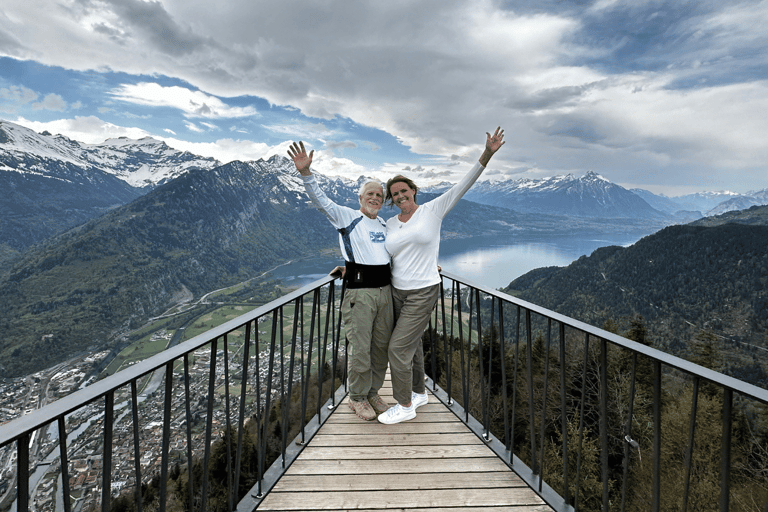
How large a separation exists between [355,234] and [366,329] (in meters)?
0.75

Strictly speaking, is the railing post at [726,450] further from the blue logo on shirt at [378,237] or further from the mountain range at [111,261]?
the mountain range at [111,261]

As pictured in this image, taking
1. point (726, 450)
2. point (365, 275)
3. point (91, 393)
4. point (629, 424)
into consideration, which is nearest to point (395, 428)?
point (365, 275)

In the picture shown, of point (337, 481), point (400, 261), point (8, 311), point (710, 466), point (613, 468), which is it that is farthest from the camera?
point (8, 311)

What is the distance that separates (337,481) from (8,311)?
120 metres

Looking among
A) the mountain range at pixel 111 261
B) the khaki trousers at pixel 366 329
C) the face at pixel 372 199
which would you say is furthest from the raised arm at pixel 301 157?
the mountain range at pixel 111 261

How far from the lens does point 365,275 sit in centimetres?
285

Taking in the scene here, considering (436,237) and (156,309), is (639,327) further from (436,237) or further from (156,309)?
(156,309)

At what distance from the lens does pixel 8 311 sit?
282 feet

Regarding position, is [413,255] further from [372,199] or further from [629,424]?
[629,424]

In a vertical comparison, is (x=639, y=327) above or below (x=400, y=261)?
below

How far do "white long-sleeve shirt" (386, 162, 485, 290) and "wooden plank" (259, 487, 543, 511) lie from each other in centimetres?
137

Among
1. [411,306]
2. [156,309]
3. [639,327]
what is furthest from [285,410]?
[156,309]

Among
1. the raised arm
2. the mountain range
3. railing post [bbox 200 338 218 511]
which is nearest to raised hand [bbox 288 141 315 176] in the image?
the raised arm

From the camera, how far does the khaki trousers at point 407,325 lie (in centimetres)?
290
